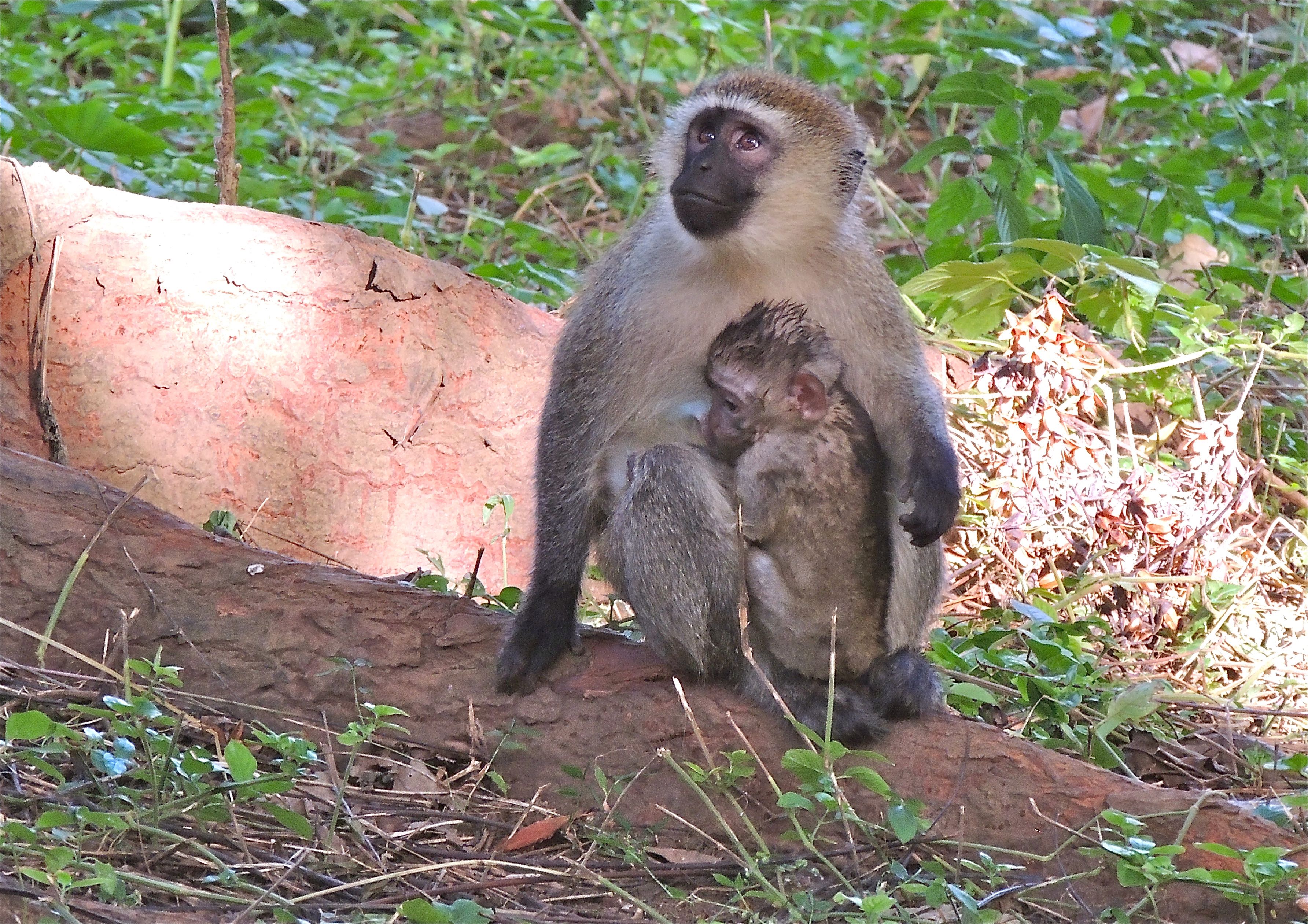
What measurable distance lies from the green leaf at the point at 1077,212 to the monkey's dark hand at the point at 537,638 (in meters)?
2.89

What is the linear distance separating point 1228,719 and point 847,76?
492 cm

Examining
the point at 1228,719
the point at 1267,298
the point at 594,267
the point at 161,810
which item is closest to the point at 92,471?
the point at 594,267

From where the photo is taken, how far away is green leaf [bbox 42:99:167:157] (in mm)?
5820

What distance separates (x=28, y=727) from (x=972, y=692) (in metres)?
2.24

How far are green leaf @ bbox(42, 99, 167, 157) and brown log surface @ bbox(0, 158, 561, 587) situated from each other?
101 centimetres

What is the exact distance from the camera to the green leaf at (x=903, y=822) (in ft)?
8.87

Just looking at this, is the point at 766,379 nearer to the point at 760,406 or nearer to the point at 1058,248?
the point at 760,406

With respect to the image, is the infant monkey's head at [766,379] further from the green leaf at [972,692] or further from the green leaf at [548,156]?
the green leaf at [548,156]

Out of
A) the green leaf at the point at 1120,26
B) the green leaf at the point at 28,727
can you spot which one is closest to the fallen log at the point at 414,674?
the green leaf at the point at 28,727

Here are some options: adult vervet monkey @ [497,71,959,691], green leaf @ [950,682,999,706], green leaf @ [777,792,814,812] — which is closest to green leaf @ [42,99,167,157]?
adult vervet monkey @ [497,71,959,691]

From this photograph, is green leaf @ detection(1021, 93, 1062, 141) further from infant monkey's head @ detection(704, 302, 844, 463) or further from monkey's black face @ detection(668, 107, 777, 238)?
infant monkey's head @ detection(704, 302, 844, 463)

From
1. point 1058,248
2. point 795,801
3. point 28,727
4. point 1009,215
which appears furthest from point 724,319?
point 1009,215

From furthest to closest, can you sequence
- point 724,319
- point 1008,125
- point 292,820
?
point 1008,125, point 724,319, point 292,820

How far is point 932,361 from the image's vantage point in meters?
5.52
